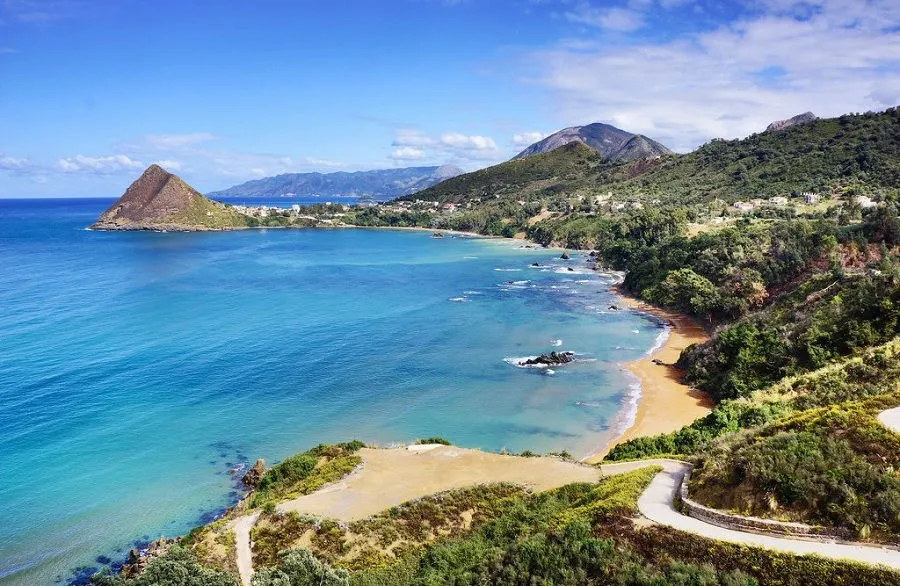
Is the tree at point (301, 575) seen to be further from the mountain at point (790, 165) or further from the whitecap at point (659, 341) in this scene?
the mountain at point (790, 165)

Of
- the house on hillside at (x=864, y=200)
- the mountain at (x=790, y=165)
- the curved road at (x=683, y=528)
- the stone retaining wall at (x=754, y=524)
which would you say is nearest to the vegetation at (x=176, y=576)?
the curved road at (x=683, y=528)

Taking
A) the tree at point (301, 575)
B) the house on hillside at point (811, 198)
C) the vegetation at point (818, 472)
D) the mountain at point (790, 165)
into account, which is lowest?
the tree at point (301, 575)

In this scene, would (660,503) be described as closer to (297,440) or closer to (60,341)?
(297,440)

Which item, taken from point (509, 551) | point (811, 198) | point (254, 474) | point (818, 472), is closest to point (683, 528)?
point (818, 472)

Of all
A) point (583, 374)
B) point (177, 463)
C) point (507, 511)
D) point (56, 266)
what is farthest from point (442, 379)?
point (56, 266)

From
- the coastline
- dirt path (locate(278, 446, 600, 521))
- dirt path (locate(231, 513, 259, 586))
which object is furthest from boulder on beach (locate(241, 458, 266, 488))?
the coastline

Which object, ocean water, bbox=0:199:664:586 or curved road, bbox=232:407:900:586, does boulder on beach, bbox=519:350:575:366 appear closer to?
ocean water, bbox=0:199:664:586
